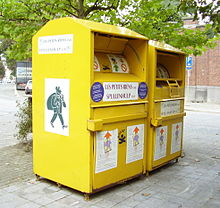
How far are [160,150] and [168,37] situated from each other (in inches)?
107

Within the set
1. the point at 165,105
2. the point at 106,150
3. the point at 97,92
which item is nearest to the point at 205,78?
the point at 165,105

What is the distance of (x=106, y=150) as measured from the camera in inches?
168

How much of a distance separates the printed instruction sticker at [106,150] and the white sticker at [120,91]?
0.47 m

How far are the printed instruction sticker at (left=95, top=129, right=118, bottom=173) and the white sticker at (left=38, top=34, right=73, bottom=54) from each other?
1.23 metres

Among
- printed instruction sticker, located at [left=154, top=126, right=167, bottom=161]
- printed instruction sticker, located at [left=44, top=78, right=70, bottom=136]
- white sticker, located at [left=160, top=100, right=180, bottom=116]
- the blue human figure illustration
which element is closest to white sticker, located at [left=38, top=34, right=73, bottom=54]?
printed instruction sticker, located at [left=44, top=78, right=70, bottom=136]

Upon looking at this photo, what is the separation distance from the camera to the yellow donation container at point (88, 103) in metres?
4.04

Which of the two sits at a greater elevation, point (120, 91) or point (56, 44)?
point (56, 44)

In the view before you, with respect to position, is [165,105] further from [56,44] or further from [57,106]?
[56,44]

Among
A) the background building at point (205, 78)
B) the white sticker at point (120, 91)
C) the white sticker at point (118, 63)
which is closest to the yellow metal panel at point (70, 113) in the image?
the white sticker at point (120, 91)

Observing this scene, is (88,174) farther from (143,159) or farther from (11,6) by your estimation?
(11,6)

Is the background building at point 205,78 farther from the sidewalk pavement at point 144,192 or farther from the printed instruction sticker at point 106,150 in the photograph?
the printed instruction sticker at point 106,150

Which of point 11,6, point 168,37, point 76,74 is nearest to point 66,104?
point 76,74

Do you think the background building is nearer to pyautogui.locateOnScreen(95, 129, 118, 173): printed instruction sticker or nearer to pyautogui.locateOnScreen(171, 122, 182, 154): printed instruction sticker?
pyautogui.locateOnScreen(171, 122, 182, 154): printed instruction sticker

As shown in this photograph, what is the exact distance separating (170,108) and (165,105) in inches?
9.1
